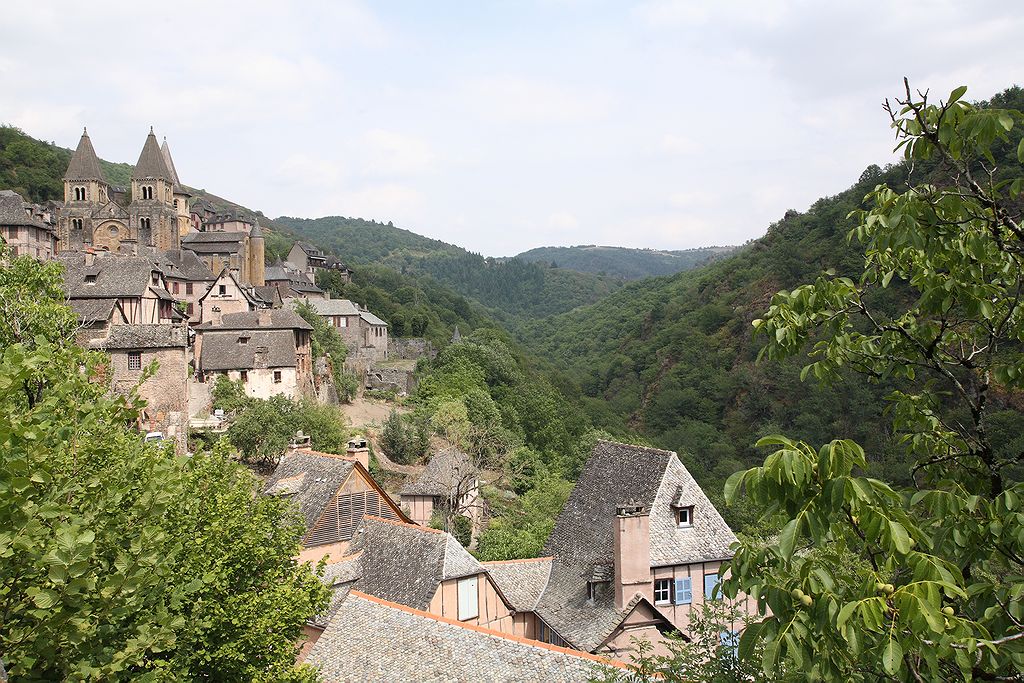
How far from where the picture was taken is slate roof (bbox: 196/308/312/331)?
163 ft

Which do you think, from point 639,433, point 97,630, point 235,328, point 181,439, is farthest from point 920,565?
point 639,433

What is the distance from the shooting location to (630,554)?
24.0 m

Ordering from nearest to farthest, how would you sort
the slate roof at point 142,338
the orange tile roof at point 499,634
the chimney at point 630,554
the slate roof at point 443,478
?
1. the orange tile roof at point 499,634
2. the chimney at point 630,554
3. the slate roof at point 142,338
4. the slate roof at point 443,478

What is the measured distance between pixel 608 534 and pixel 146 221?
67299 mm

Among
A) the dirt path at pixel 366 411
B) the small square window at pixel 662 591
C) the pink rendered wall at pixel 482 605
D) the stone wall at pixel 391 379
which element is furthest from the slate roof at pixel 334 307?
the small square window at pixel 662 591

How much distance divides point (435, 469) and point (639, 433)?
44337 millimetres

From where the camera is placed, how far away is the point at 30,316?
1875 cm

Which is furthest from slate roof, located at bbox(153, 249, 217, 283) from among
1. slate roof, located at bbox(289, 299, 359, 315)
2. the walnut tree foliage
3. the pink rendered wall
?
the pink rendered wall

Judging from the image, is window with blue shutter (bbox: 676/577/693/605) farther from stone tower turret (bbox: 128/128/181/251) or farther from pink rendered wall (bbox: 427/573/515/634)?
stone tower turret (bbox: 128/128/181/251)

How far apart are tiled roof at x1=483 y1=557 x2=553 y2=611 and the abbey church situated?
53131 millimetres

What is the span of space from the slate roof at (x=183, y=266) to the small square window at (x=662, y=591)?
163ft

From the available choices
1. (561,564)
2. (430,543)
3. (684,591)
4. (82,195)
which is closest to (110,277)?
(430,543)

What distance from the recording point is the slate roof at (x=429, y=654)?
1795 centimetres

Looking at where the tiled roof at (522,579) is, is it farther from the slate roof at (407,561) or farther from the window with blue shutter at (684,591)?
the window with blue shutter at (684,591)
